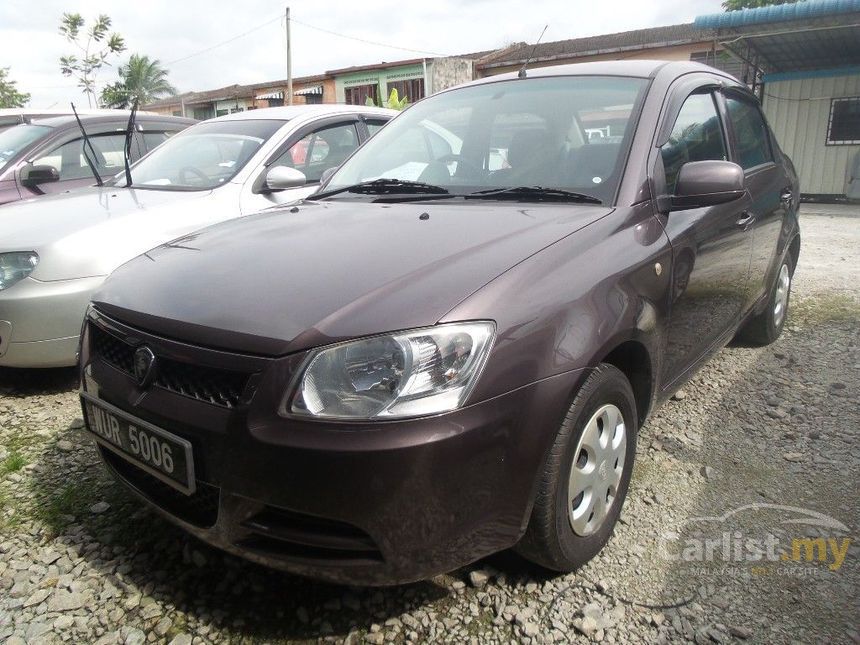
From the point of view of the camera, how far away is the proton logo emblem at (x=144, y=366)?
1.81m

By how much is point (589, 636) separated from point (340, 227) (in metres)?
1.53

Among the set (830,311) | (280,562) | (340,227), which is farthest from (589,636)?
(830,311)

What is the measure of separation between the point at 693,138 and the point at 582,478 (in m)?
1.70

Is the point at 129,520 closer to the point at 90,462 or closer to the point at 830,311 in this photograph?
the point at 90,462

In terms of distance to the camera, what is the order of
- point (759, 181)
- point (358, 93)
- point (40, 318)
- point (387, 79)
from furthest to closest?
point (358, 93) → point (387, 79) → point (759, 181) → point (40, 318)

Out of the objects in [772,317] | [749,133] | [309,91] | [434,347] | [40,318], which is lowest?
[772,317]

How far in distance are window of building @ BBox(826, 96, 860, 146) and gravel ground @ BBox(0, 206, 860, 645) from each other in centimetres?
1232

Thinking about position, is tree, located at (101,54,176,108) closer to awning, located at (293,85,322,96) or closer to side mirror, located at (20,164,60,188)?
awning, located at (293,85,322,96)

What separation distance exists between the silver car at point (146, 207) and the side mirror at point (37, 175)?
113 cm

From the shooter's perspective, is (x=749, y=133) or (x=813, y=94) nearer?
(x=749, y=133)

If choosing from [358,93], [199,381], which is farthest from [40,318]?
[358,93]

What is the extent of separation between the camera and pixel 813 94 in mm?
13180

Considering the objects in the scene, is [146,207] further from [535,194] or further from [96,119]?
[96,119]

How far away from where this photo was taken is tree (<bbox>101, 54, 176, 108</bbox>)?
54.7 m
